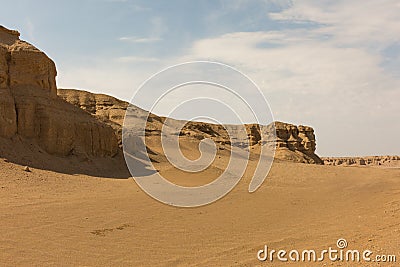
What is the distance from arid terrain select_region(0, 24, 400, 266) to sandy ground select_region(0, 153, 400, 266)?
0.09 ft

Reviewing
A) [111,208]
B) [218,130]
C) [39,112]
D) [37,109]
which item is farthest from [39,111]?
[218,130]

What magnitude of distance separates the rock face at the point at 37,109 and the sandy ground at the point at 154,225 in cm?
270

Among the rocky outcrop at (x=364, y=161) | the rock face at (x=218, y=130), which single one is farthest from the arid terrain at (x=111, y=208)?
the rocky outcrop at (x=364, y=161)

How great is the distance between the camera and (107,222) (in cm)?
906

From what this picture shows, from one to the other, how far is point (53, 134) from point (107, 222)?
921cm

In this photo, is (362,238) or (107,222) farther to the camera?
(107,222)

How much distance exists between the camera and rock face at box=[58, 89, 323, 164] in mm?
38375

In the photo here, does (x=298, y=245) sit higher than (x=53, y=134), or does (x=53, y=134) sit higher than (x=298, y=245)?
(x=53, y=134)

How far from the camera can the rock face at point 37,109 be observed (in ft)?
52.7

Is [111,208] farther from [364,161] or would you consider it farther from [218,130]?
[364,161]

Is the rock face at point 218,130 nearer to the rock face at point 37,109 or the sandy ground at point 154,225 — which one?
the rock face at point 37,109

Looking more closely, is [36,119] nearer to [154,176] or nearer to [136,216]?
[154,176]

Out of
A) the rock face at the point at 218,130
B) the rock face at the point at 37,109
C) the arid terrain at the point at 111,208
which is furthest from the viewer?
the rock face at the point at 218,130

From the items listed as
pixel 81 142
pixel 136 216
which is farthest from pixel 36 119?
pixel 136 216
